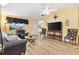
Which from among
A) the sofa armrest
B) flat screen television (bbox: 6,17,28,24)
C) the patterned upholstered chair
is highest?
flat screen television (bbox: 6,17,28,24)

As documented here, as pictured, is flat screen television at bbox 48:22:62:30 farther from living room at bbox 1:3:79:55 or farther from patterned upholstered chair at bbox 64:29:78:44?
patterned upholstered chair at bbox 64:29:78:44

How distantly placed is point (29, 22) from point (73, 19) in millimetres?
731

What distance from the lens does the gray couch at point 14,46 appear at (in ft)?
7.53

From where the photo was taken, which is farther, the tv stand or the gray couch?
the tv stand

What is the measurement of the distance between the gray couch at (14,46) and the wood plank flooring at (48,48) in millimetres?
91

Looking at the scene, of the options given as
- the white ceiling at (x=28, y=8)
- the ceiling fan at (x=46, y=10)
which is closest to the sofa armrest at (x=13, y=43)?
the white ceiling at (x=28, y=8)

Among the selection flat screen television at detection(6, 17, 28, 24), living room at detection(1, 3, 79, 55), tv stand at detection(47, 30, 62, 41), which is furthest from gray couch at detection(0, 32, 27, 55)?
tv stand at detection(47, 30, 62, 41)

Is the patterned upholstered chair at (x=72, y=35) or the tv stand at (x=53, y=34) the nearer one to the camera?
the patterned upholstered chair at (x=72, y=35)

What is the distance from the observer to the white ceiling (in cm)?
229

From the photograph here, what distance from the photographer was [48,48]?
234 centimetres

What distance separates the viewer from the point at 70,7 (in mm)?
2270

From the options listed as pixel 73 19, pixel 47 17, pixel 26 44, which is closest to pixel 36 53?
pixel 26 44

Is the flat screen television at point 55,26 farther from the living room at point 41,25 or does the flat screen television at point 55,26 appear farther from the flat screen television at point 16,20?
the flat screen television at point 16,20
